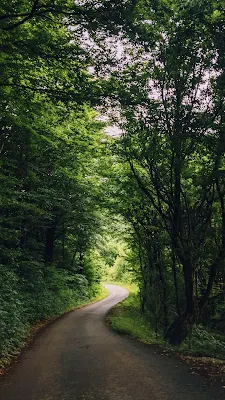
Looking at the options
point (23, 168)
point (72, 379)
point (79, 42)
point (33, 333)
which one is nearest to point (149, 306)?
point (33, 333)

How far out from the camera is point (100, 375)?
7098 millimetres

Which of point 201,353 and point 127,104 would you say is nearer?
point 127,104

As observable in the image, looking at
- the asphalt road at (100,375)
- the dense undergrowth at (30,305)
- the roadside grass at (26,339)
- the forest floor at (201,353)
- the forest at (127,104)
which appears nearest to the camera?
the asphalt road at (100,375)

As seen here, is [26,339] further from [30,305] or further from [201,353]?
[201,353]

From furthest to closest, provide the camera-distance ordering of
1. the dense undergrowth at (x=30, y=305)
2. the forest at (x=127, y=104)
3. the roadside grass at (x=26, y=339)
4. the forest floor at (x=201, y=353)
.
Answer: the dense undergrowth at (x=30, y=305), the roadside grass at (x=26, y=339), the forest at (x=127, y=104), the forest floor at (x=201, y=353)

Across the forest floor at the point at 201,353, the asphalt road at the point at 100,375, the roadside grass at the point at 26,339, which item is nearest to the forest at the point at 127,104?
the roadside grass at the point at 26,339

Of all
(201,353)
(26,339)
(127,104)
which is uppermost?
(127,104)

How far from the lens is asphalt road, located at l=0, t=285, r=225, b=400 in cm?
583

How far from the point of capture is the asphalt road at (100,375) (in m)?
5.83

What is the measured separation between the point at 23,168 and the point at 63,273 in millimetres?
10362

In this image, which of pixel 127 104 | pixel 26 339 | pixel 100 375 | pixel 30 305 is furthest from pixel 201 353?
pixel 30 305

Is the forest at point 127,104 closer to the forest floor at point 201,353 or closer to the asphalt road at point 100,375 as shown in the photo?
the forest floor at point 201,353

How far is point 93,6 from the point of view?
6.56 meters

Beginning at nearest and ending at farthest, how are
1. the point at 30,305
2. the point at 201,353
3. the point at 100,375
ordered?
1. the point at 100,375
2. the point at 201,353
3. the point at 30,305
